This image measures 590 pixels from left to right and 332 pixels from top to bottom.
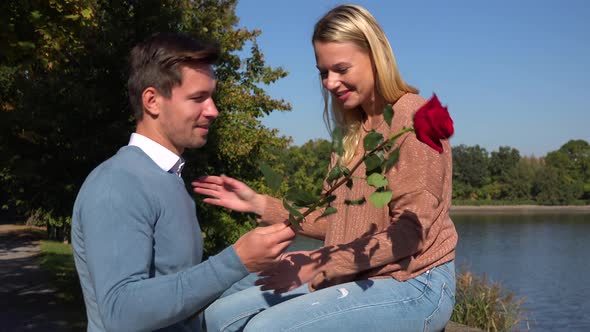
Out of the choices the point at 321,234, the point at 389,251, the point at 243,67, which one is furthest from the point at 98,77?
the point at 389,251

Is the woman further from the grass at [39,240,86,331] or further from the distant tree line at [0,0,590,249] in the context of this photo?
the grass at [39,240,86,331]

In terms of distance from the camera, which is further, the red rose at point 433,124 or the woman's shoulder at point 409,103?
the woman's shoulder at point 409,103

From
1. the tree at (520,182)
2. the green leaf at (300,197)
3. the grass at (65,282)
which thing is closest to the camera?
the green leaf at (300,197)

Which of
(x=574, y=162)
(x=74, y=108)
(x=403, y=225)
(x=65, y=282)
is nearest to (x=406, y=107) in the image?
(x=403, y=225)

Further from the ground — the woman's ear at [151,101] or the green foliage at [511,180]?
the woman's ear at [151,101]

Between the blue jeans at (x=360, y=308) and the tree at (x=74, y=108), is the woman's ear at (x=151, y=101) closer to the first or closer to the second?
the blue jeans at (x=360, y=308)

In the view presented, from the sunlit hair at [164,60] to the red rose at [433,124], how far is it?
0.89m

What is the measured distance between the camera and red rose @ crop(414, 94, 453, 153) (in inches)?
77.4

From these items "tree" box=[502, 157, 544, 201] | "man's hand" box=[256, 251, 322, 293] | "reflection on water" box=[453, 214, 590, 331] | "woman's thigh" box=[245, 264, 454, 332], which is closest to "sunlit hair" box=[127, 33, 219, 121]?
"man's hand" box=[256, 251, 322, 293]

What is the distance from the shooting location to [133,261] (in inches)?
78.5

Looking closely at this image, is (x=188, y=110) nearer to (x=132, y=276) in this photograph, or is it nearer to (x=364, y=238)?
(x=132, y=276)

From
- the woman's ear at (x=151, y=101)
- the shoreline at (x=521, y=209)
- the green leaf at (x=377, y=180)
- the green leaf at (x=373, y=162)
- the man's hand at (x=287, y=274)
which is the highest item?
the woman's ear at (x=151, y=101)

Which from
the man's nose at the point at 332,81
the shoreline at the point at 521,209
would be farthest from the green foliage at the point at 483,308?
the shoreline at the point at 521,209

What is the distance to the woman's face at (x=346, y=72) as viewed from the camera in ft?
9.21
